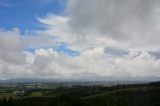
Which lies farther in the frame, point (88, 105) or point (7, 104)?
point (88, 105)

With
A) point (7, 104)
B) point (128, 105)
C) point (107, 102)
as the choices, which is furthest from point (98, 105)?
point (7, 104)

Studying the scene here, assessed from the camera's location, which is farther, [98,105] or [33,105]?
[33,105]

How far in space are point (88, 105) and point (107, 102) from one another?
1131 cm

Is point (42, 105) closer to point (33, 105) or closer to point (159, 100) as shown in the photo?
point (33, 105)

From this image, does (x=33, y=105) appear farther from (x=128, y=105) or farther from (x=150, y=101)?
(x=150, y=101)

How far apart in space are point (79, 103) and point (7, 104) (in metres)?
38.0

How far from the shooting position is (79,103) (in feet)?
486

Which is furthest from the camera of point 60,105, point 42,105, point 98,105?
point 42,105

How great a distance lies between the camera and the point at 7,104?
14612 centimetres

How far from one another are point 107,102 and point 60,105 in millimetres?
28575

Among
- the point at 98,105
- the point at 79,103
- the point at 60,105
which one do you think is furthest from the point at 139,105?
the point at 60,105

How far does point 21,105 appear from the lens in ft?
528

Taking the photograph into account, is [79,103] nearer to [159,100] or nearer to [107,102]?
[107,102]

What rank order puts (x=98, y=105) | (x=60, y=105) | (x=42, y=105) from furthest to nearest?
1. (x=42, y=105)
2. (x=98, y=105)
3. (x=60, y=105)
